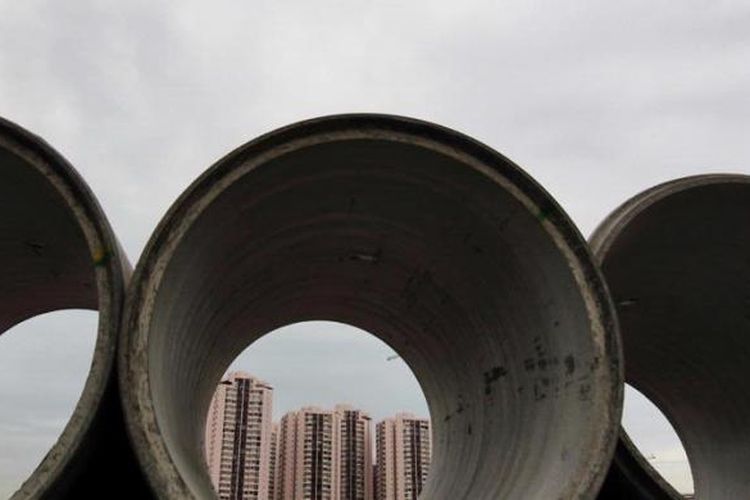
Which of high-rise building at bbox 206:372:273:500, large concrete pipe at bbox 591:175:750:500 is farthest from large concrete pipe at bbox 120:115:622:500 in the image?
high-rise building at bbox 206:372:273:500

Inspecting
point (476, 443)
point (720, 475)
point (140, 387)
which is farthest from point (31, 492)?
point (720, 475)

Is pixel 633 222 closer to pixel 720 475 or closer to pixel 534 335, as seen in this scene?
pixel 534 335

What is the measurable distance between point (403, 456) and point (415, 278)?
3746 cm

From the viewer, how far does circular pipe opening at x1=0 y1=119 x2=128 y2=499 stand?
4832mm

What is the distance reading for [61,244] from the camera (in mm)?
7297

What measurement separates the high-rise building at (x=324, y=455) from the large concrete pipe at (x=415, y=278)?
34835 millimetres

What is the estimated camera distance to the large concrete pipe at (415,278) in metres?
5.20

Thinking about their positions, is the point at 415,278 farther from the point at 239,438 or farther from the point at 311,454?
the point at 311,454

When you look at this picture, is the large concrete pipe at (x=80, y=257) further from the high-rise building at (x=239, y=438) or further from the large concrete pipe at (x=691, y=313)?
the high-rise building at (x=239, y=438)

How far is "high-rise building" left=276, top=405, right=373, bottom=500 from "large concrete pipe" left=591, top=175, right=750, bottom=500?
3242 cm

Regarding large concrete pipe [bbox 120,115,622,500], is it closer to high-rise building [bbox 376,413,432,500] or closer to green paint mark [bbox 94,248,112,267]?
green paint mark [bbox 94,248,112,267]

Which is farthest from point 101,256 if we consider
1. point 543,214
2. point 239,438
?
point 239,438

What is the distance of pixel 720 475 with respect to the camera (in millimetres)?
10727

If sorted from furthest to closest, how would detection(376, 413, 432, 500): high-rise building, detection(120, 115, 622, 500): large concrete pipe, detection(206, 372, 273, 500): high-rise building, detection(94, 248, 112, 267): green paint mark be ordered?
detection(376, 413, 432, 500): high-rise building
detection(206, 372, 273, 500): high-rise building
detection(94, 248, 112, 267): green paint mark
detection(120, 115, 622, 500): large concrete pipe
